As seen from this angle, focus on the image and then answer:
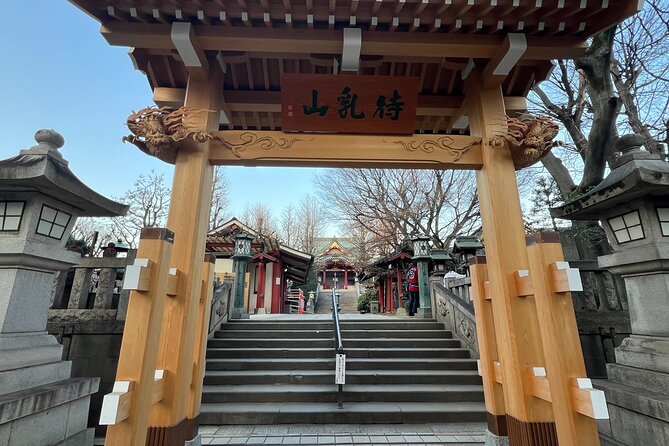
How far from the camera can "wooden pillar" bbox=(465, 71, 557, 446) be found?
2479 mm

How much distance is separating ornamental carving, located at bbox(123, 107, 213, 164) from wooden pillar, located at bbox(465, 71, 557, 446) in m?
2.74

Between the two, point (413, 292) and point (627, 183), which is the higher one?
point (627, 183)

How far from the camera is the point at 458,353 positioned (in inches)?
249

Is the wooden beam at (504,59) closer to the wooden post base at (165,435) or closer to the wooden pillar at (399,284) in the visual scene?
the wooden post base at (165,435)

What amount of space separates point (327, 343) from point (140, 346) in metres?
5.14

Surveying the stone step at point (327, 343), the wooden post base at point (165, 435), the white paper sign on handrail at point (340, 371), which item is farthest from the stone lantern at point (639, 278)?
the stone step at point (327, 343)

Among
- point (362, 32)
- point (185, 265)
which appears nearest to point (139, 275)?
point (185, 265)

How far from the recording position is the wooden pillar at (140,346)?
195 cm

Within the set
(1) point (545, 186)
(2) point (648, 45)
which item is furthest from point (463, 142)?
(1) point (545, 186)

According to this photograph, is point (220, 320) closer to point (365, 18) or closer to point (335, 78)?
point (335, 78)

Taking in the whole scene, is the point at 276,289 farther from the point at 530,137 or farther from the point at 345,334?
the point at 530,137

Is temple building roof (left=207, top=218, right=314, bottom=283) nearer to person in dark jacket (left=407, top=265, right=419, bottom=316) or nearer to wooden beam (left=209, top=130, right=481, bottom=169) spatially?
person in dark jacket (left=407, top=265, right=419, bottom=316)

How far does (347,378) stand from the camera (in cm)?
546

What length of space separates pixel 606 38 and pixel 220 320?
10830mm
